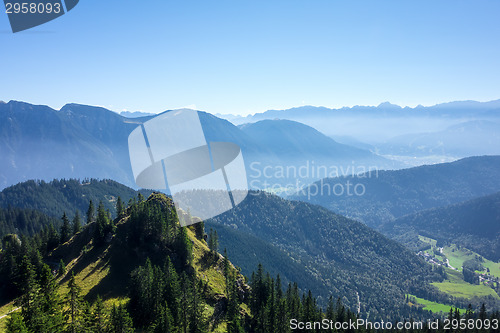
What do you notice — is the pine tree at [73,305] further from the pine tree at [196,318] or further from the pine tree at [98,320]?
the pine tree at [196,318]

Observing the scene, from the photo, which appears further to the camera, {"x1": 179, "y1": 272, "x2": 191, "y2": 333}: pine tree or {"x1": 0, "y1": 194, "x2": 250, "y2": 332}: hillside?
{"x1": 0, "y1": 194, "x2": 250, "y2": 332}: hillside

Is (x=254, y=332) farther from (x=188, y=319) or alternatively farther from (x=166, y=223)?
(x=166, y=223)

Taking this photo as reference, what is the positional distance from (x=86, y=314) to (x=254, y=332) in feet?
107

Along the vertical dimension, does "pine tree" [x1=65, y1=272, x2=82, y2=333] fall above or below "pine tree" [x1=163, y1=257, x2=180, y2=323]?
above

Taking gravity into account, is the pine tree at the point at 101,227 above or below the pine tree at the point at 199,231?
above

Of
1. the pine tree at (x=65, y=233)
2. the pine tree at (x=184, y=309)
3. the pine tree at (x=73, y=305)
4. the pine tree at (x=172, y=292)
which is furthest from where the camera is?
the pine tree at (x=65, y=233)

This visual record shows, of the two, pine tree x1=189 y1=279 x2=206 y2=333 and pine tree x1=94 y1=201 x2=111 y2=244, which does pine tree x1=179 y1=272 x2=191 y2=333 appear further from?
pine tree x1=94 y1=201 x2=111 y2=244

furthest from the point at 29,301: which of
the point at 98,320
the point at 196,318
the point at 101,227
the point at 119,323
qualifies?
the point at 101,227

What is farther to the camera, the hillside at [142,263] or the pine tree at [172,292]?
the hillside at [142,263]

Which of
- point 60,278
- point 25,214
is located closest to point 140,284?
point 60,278

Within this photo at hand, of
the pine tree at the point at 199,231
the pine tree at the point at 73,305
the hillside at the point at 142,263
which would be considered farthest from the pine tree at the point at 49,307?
the pine tree at the point at 199,231

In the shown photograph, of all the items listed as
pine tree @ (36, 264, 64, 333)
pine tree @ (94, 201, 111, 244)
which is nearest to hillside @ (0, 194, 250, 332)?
pine tree @ (94, 201, 111, 244)

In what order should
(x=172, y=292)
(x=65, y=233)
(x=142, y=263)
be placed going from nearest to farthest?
(x=172, y=292) < (x=142, y=263) < (x=65, y=233)

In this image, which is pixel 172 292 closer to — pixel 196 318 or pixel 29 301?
pixel 196 318
